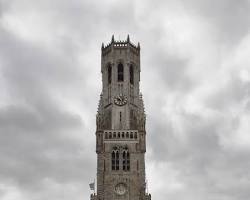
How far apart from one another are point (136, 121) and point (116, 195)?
22.3m

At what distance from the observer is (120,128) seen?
151m

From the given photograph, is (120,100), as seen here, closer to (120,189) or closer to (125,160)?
(125,160)

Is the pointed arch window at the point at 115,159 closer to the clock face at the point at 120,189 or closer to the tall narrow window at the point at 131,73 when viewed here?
the clock face at the point at 120,189

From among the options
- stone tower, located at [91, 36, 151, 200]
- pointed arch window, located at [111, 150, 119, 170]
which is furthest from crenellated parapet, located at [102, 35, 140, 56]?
pointed arch window, located at [111, 150, 119, 170]

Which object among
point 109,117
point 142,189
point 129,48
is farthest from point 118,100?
point 142,189

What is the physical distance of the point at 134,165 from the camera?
145 meters

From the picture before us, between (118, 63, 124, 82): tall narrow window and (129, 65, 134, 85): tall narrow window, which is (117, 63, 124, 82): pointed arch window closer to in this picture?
(118, 63, 124, 82): tall narrow window

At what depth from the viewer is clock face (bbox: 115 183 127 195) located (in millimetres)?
141625

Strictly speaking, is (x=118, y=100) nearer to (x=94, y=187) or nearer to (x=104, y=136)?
(x=104, y=136)

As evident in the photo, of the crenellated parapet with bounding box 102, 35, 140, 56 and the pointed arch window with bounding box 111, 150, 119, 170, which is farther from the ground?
the crenellated parapet with bounding box 102, 35, 140, 56

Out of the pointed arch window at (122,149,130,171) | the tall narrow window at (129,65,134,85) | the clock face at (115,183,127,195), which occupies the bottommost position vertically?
the clock face at (115,183,127,195)

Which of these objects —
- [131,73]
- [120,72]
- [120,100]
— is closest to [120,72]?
[120,72]

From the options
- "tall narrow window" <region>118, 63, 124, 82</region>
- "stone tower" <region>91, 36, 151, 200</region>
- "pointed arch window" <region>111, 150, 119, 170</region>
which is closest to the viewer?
"stone tower" <region>91, 36, 151, 200</region>

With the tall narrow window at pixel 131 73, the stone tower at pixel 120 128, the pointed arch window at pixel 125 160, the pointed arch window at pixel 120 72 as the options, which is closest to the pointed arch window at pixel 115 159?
the stone tower at pixel 120 128
